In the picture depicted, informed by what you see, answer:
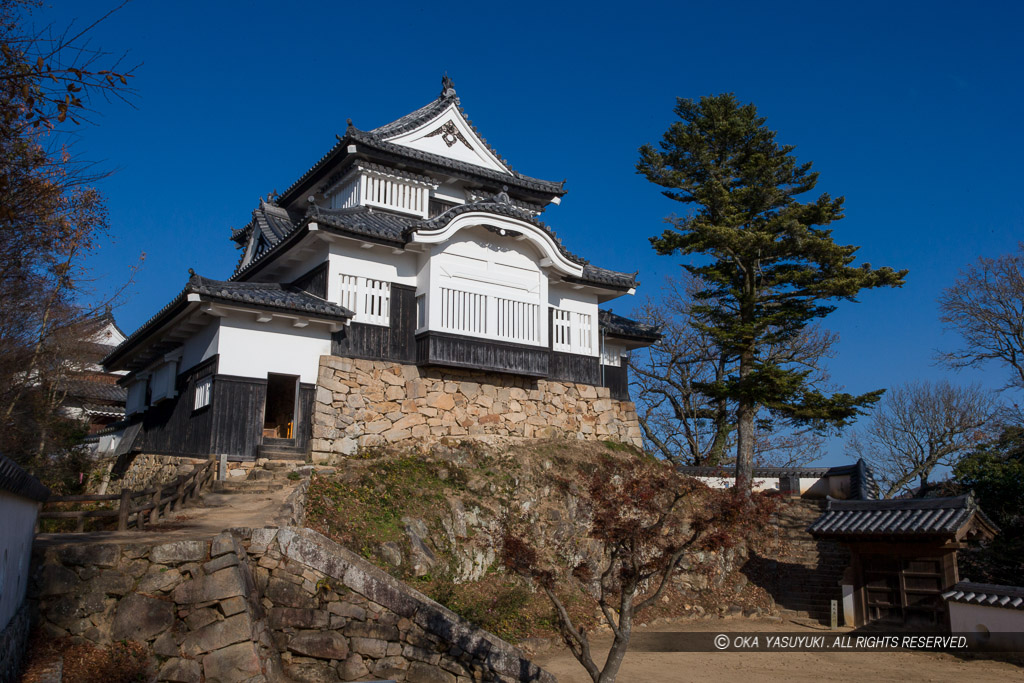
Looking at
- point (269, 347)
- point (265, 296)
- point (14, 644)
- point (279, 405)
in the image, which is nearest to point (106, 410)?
point (279, 405)

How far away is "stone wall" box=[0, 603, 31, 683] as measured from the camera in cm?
722

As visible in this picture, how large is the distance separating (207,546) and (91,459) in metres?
15.6

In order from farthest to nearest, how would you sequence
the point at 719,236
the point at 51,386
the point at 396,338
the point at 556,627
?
the point at 51,386
the point at 719,236
the point at 396,338
the point at 556,627

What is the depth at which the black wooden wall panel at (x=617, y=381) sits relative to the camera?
24.3 m

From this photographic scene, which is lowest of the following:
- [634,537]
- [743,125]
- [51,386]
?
[634,537]

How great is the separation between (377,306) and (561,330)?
20.2ft

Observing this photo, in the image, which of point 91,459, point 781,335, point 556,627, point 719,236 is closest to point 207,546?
point 556,627

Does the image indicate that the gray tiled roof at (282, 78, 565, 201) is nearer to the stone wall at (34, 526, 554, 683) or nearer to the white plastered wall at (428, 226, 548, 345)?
the white plastered wall at (428, 226, 548, 345)

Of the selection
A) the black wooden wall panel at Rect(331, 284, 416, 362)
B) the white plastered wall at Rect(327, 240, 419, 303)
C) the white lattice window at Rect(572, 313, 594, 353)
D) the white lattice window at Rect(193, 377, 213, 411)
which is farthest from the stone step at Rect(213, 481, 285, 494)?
the white lattice window at Rect(572, 313, 594, 353)

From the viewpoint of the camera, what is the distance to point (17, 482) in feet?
25.2

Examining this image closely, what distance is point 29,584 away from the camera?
9.30m

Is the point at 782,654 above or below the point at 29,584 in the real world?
below

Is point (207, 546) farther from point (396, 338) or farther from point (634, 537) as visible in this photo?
point (396, 338)

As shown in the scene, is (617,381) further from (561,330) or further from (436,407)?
(436,407)
